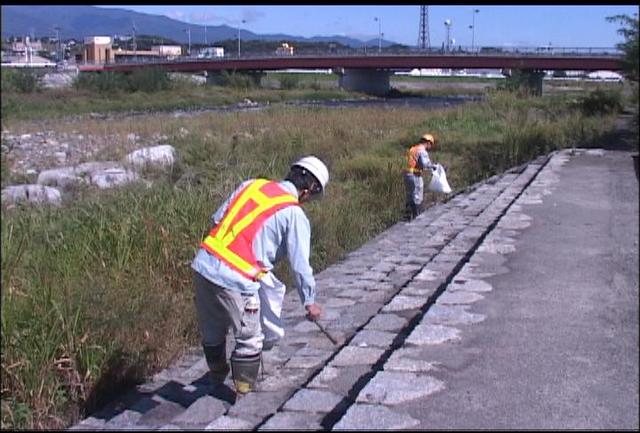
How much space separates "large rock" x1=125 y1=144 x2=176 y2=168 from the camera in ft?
70.3

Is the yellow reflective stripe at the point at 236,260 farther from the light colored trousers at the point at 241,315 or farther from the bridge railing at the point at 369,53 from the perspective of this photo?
the bridge railing at the point at 369,53

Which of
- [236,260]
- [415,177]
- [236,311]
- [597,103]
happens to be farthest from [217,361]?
[597,103]

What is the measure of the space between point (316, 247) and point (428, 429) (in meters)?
6.54

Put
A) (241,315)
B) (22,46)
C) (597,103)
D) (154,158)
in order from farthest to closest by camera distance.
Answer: (597,103)
(154,158)
(241,315)
(22,46)

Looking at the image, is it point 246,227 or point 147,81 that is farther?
point 147,81

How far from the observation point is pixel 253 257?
5.30 metres

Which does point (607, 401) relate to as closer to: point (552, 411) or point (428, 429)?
point (552, 411)

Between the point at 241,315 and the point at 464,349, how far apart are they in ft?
4.42

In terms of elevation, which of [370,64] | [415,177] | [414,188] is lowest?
[414,188]

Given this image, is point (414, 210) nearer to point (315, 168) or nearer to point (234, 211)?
point (315, 168)

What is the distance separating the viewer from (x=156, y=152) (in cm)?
2436

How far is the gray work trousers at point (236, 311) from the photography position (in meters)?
5.33

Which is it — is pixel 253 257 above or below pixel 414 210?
above

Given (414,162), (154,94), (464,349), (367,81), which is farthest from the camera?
(367,81)
